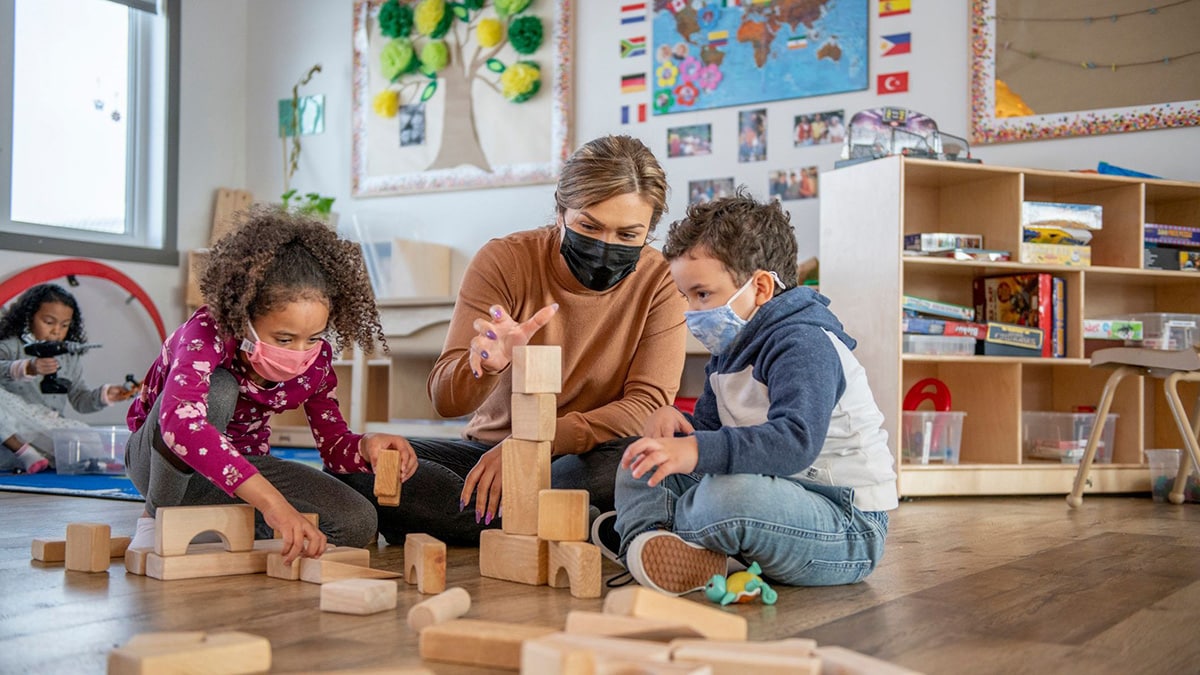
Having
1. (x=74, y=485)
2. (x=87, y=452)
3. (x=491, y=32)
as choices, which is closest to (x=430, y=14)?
(x=491, y=32)

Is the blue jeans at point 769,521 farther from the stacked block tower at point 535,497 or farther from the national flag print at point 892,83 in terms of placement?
the national flag print at point 892,83

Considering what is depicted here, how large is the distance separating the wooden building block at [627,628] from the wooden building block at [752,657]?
0.07 m

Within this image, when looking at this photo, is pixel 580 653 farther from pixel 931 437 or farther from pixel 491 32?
pixel 491 32

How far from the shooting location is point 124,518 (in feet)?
7.67

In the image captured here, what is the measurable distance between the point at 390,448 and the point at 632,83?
9.25 feet

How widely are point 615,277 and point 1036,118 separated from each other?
224cm

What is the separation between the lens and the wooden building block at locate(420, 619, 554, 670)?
1107mm

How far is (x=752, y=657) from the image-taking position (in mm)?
976

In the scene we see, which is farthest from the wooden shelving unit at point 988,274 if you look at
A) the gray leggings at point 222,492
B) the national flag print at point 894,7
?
the gray leggings at point 222,492

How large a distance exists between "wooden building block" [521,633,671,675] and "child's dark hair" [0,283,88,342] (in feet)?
11.1

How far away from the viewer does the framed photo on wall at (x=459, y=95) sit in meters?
4.58

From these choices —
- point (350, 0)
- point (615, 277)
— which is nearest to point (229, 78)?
point (350, 0)

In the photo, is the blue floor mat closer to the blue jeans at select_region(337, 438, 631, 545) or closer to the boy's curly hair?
the blue jeans at select_region(337, 438, 631, 545)

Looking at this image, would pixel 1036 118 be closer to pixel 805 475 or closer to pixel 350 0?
pixel 805 475
